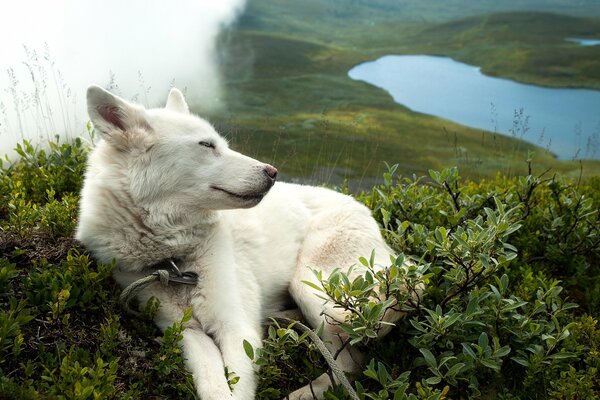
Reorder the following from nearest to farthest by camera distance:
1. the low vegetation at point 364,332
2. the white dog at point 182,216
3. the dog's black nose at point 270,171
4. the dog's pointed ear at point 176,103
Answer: the low vegetation at point 364,332 → the white dog at point 182,216 → the dog's black nose at point 270,171 → the dog's pointed ear at point 176,103

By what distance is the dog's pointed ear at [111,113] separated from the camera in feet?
11.4

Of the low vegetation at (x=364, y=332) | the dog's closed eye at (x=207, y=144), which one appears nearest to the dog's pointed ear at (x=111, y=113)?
the dog's closed eye at (x=207, y=144)

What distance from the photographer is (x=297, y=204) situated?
187 inches

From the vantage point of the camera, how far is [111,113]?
3.58m

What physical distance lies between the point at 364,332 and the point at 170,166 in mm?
1534

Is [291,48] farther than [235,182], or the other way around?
[291,48]

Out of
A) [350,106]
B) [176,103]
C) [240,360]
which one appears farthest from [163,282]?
[350,106]

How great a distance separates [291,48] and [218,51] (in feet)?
9.36

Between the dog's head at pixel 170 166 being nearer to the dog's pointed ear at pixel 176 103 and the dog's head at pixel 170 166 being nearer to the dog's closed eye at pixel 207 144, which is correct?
the dog's closed eye at pixel 207 144

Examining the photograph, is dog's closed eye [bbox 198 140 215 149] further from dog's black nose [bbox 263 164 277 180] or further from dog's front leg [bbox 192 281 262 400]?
dog's front leg [bbox 192 281 262 400]

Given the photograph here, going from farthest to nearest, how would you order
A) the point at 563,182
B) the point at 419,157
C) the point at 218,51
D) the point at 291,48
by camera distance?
the point at 291,48
the point at 218,51
the point at 419,157
the point at 563,182

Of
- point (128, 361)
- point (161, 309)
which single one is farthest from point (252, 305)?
point (128, 361)

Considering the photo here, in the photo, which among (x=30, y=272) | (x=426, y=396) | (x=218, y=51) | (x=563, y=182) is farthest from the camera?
(x=218, y=51)

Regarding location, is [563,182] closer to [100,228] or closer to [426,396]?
[426,396]
